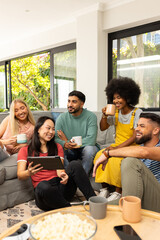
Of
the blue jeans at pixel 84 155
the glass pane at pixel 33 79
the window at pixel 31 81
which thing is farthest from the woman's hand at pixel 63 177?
the glass pane at pixel 33 79

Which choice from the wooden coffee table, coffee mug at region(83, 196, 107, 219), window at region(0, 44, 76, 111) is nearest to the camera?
the wooden coffee table

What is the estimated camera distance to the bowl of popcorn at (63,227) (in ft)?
2.37

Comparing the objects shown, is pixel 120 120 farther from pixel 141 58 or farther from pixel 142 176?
pixel 141 58

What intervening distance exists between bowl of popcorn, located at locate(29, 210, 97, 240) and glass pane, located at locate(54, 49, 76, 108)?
14.7 ft

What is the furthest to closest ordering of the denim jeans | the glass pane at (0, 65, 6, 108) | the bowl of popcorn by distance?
the glass pane at (0, 65, 6, 108) → the denim jeans → the bowl of popcorn

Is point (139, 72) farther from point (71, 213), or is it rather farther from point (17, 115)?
point (71, 213)

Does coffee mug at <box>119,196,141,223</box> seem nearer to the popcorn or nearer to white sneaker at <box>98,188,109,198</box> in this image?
the popcorn

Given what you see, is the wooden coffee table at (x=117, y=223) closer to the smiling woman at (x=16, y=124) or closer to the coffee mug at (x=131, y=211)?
the coffee mug at (x=131, y=211)

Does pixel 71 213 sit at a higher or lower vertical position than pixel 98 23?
lower

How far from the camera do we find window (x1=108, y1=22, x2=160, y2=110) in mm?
3826

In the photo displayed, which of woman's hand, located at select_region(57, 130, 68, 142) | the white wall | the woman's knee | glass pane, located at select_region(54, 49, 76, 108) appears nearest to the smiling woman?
woman's hand, located at select_region(57, 130, 68, 142)

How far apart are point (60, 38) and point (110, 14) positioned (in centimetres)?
129

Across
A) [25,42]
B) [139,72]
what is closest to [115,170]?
[139,72]

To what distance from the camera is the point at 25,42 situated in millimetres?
5879
